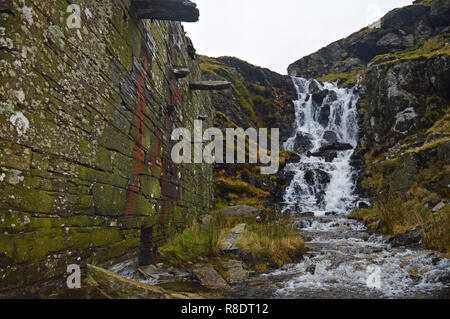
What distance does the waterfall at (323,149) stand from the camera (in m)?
16.2

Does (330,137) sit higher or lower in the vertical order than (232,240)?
higher

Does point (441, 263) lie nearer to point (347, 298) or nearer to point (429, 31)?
point (347, 298)

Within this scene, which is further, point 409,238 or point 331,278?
point 409,238

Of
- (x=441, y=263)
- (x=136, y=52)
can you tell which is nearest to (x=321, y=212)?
(x=441, y=263)

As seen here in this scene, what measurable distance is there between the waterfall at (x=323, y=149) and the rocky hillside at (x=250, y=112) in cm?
108

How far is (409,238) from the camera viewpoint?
6.46 m

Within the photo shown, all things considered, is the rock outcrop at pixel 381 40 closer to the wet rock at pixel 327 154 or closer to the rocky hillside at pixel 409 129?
the rocky hillside at pixel 409 129

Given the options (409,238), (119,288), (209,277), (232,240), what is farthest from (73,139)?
(409,238)

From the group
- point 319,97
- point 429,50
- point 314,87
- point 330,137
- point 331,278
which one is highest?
point 429,50

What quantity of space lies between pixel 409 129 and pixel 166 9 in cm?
1763

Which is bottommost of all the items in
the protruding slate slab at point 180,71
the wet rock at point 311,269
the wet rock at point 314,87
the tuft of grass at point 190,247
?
the wet rock at point 311,269

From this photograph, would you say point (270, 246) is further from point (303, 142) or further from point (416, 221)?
point (303, 142)

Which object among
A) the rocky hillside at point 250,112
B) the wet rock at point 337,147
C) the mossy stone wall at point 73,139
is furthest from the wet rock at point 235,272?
the wet rock at point 337,147

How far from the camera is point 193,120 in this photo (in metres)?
8.65
